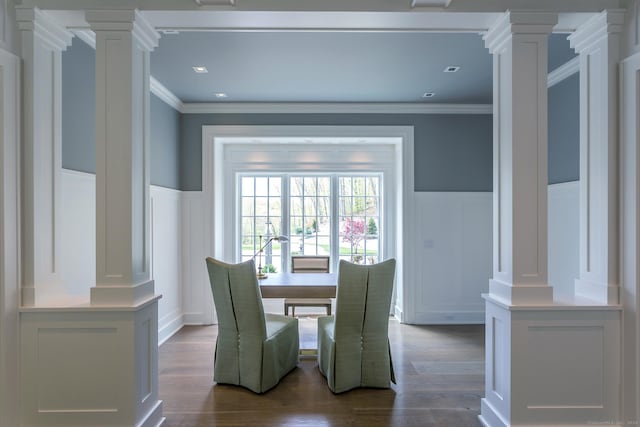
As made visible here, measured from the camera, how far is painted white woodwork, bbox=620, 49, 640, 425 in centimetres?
214

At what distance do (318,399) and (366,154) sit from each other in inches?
137

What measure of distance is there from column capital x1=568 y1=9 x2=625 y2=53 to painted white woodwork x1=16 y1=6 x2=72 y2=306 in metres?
3.26

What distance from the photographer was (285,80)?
4016 mm

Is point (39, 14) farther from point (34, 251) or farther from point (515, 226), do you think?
point (515, 226)

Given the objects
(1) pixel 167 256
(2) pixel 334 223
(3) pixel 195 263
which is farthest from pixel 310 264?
(1) pixel 167 256

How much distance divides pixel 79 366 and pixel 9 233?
0.84m

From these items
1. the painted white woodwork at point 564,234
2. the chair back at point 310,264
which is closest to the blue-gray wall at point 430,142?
the painted white woodwork at point 564,234

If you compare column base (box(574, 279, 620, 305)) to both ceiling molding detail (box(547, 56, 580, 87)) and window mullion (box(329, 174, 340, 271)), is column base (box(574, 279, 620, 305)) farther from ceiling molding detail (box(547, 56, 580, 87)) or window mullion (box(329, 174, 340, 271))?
window mullion (box(329, 174, 340, 271))

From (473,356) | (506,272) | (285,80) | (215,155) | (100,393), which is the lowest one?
(473,356)

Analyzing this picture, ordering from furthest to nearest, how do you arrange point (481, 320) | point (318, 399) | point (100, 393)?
point (481, 320) → point (318, 399) → point (100, 393)

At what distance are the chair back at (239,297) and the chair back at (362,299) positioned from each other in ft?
2.04

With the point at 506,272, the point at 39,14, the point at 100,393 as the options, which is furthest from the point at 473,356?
the point at 39,14

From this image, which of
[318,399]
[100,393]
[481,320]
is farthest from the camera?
[481,320]

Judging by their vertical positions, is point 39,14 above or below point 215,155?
above
